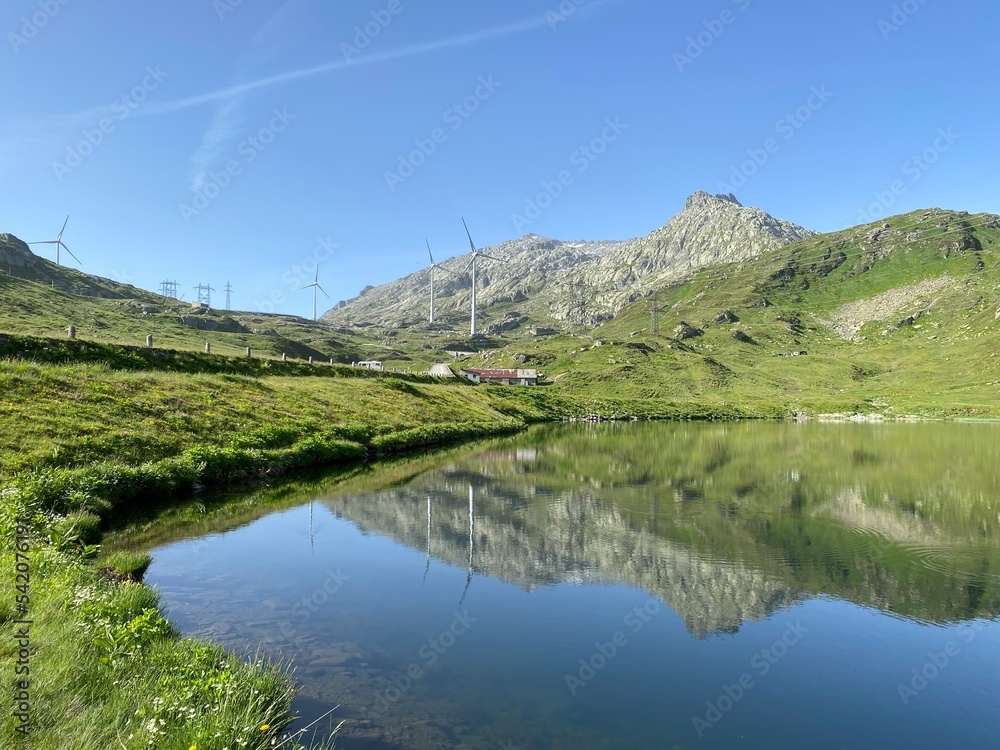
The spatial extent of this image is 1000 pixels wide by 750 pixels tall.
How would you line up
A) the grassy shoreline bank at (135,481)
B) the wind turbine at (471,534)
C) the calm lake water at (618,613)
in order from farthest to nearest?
the wind turbine at (471,534) < the calm lake water at (618,613) < the grassy shoreline bank at (135,481)

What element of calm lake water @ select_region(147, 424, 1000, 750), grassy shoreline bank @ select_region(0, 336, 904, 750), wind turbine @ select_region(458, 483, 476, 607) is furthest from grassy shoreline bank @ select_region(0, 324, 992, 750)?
wind turbine @ select_region(458, 483, 476, 607)

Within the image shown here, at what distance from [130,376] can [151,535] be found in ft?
78.9

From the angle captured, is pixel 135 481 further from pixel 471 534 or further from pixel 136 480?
pixel 471 534

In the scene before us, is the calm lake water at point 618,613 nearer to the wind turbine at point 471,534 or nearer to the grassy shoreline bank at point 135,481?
the wind turbine at point 471,534

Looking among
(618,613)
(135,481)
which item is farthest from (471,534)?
(135,481)

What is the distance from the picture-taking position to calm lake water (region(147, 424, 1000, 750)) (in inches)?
440

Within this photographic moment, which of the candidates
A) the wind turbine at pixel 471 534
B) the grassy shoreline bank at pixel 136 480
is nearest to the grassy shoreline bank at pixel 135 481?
the grassy shoreline bank at pixel 136 480

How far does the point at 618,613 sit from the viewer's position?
16922 millimetres

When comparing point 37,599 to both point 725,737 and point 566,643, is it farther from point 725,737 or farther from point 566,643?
point 725,737

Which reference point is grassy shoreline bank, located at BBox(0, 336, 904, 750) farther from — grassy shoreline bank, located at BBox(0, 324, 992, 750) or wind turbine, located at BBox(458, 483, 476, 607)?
wind turbine, located at BBox(458, 483, 476, 607)

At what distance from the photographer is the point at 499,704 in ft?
37.8

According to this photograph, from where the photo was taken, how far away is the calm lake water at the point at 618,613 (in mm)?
11172

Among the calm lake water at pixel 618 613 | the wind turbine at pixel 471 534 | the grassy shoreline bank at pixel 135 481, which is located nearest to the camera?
the grassy shoreline bank at pixel 135 481

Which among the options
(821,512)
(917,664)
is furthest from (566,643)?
(821,512)
